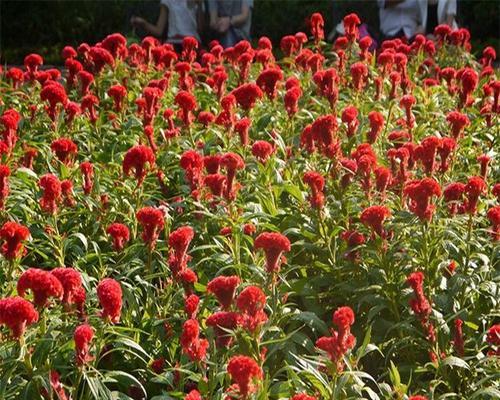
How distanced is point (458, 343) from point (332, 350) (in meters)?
0.67

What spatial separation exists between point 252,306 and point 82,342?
0.42 meters

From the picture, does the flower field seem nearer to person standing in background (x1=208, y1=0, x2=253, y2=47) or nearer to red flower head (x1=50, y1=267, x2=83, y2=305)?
red flower head (x1=50, y1=267, x2=83, y2=305)

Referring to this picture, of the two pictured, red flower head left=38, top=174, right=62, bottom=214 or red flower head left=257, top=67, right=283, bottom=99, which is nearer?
red flower head left=38, top=174, right=62, bottom=214

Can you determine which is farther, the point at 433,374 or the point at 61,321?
the point at 433,374

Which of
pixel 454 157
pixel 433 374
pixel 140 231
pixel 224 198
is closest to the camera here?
pixel 433 374

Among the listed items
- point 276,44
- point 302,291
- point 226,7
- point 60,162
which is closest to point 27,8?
point 276,44

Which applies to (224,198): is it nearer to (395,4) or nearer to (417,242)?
(417,242)

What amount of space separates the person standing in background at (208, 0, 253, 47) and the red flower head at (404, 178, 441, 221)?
22.2 ft

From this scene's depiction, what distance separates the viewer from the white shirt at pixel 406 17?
9.48 m

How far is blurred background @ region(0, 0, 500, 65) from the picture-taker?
16.4 meters

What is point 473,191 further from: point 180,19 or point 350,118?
point 180,19

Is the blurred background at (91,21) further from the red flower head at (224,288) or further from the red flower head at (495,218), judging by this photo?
the red flower head at (224,288)

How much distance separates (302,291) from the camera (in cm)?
354

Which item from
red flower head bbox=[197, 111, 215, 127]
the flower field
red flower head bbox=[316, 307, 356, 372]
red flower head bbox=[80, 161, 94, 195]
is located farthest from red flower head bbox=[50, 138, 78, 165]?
red flower head bbox=[316, 307, 356, 372]
